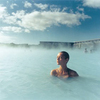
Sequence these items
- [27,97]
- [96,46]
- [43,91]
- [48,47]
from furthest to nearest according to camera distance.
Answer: [48,47], [96,46], [43,91], [27,97]

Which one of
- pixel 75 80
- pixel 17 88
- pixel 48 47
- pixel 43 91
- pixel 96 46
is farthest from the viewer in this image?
pixel 48 47

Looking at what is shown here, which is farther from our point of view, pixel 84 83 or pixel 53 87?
pixel 84 83

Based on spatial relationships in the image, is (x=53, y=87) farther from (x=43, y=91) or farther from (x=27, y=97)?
(x=27, y=97)

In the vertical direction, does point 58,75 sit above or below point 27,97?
above

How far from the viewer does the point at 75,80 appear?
3.13m

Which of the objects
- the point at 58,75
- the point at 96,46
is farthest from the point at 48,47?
the point at 58,75

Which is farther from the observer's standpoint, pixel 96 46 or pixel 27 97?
pixel 96 46

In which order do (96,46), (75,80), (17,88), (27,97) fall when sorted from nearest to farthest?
(27,97) < (17,88) < (75,80) < (96,46)

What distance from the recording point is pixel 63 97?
7.50ft

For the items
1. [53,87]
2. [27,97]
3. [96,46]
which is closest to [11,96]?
[27,97]

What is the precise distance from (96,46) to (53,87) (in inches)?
615

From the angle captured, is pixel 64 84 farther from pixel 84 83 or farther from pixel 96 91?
pixel 96 91

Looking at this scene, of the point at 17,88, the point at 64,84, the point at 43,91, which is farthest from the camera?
the point at 64,84

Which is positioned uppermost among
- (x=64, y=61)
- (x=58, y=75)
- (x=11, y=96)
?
(x=64, y=61)
